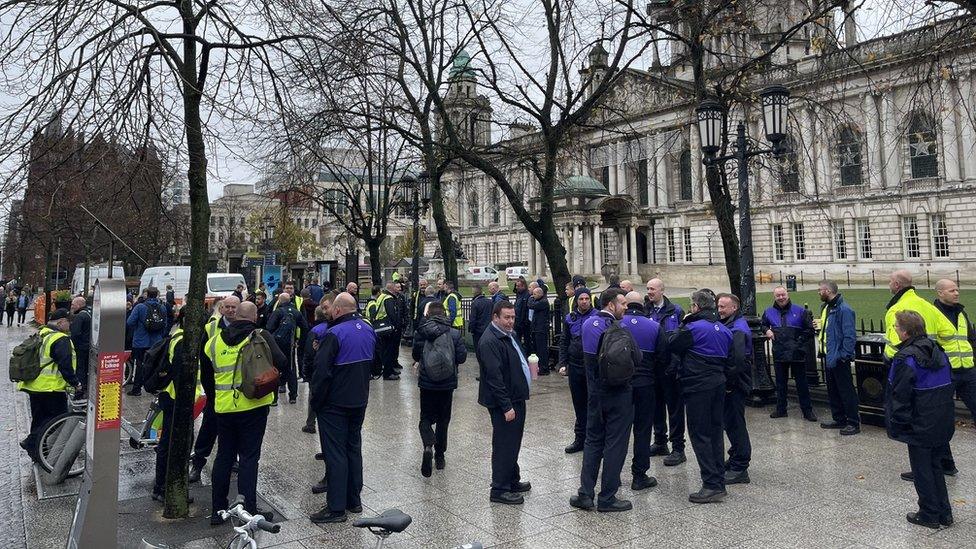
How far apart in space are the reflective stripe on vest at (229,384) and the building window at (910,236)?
180 ft

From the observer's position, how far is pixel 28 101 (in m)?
5.52

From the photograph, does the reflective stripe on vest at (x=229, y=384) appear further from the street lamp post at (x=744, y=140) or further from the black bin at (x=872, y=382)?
the black bin at (x=872, y=382)

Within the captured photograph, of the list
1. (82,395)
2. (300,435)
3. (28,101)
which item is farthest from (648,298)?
(82,395)

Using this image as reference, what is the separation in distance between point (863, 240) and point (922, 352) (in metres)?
53.3

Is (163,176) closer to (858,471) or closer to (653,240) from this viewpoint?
(858,471)

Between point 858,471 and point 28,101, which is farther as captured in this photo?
point 858,471

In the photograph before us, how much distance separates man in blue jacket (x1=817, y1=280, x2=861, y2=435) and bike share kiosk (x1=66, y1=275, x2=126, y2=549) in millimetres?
8188

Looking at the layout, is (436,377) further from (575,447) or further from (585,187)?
(585,187)

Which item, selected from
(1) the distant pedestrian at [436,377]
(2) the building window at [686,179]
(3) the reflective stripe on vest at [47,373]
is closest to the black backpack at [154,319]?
(3) the reflective stripe on vest at [47,373]

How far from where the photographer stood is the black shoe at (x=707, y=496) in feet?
18.7

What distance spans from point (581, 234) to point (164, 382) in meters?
52.8

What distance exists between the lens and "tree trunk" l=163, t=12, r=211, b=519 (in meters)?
5.51

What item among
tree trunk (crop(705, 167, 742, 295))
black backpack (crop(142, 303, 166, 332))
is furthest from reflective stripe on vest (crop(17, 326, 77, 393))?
tree trunk (crop(705, 167, 742, 295))

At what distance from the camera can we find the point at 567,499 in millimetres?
5879
